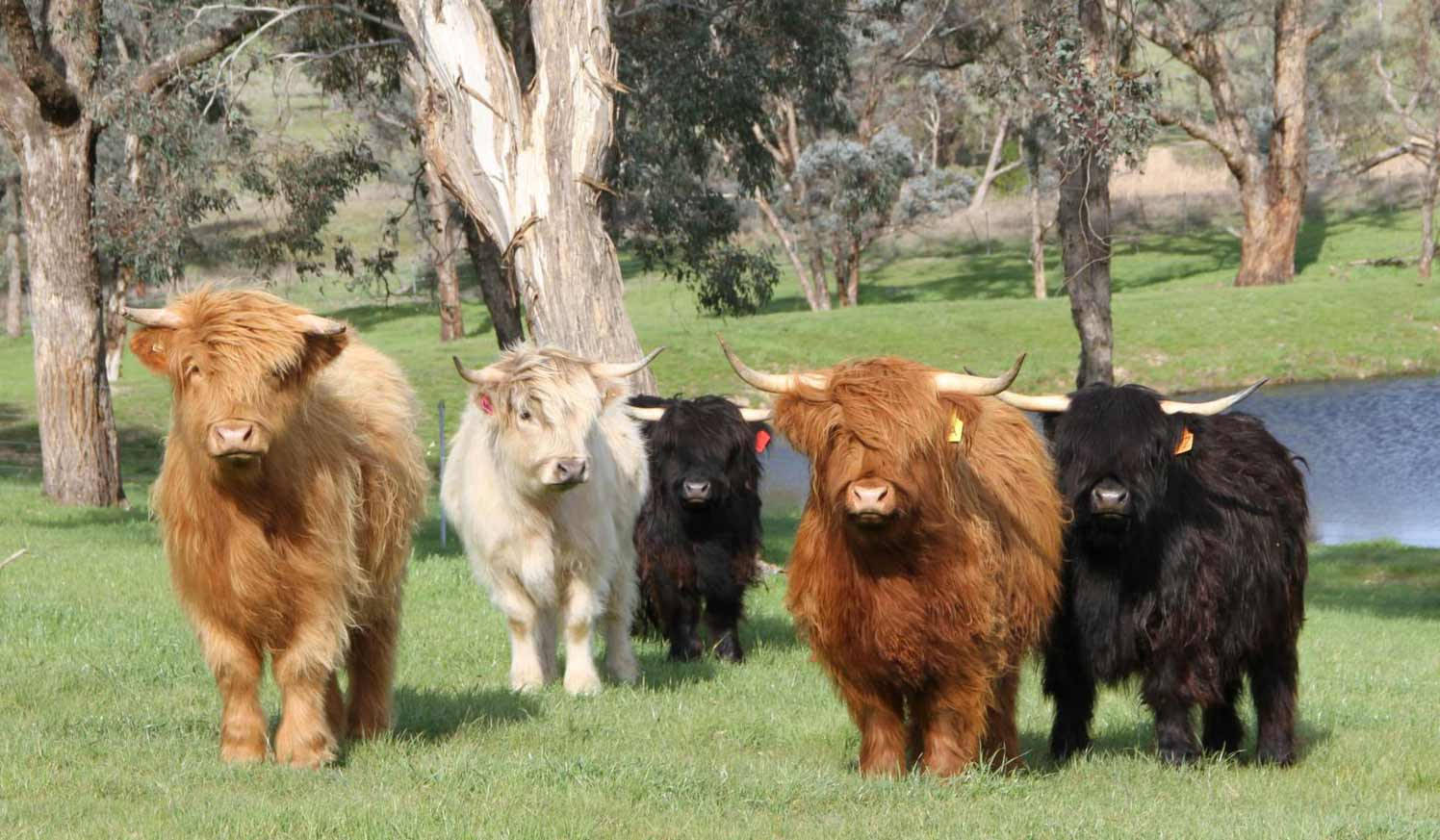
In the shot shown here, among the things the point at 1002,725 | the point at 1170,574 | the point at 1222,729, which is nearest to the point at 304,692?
the point at 1002,725

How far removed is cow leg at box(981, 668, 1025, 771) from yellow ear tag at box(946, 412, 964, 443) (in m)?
1.22

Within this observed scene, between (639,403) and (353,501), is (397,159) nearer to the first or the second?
(639,403)

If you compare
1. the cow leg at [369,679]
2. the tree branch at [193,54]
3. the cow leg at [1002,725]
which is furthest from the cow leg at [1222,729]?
the tree branch at [193,54]

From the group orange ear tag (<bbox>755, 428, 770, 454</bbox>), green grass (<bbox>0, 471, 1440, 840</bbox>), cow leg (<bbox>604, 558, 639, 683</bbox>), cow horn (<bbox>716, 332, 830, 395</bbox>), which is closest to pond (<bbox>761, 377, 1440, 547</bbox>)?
orange ear tag (<bbox>755, 428, 770, 454</bbox>)

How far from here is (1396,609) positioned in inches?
706

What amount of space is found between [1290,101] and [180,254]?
3265 centimetres

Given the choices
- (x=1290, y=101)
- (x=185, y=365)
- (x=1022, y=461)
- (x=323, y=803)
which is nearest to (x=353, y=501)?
(x=185, y=365)

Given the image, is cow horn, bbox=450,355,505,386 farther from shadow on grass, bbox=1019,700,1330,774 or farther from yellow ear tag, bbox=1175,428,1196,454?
yellow ear tag, bbox=1175,428,1196,454

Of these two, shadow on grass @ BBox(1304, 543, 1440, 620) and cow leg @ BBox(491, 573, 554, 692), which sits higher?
cow leg @ BBox(491, 573, 554, 692)

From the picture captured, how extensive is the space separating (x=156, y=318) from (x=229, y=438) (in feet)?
2.35

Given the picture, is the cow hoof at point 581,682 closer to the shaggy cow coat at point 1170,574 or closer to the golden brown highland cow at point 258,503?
the golden brown highland cow at point 258,503

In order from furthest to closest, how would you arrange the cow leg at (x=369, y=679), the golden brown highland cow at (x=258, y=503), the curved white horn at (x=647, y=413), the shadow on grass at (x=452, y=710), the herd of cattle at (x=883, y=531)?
the curved white horn at (x=647, y=413) < the shadow on grass at (x=452, y=710) < the cow leg at (x=369, y=679) < the herd of cattle at (x=883, y=531) < the golden brown highland cow at (x=258, y=503)

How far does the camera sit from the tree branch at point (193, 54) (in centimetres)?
2078

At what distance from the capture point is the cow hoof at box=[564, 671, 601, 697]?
32.4ft
